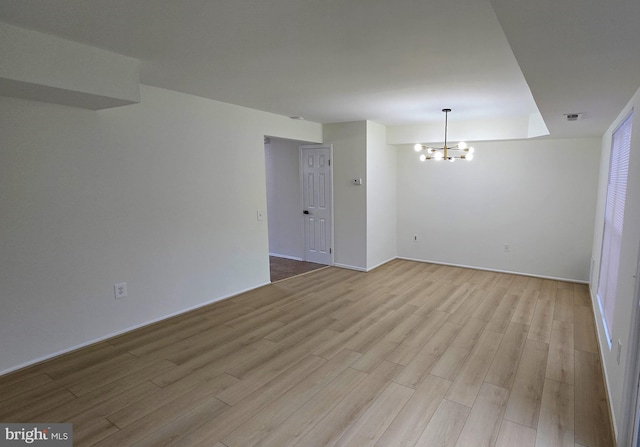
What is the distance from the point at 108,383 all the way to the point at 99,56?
2.47 meters

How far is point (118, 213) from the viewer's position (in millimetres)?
3379

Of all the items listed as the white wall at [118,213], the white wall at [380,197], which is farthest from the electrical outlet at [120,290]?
the white wall at [380,197]

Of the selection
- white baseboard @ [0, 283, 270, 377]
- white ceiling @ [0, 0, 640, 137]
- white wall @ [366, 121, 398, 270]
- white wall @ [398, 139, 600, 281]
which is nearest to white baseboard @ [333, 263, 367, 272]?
white wall @ [366, 121, 398, 270]

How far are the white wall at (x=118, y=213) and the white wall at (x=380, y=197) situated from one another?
A: 191 cm

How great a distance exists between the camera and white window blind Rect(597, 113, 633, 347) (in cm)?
277

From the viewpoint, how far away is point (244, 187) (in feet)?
15.3

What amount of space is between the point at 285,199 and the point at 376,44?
Result: 4622mm

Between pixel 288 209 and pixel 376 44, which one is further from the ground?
pixel 376 44

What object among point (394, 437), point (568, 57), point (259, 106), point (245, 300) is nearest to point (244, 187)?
point (259, 106)

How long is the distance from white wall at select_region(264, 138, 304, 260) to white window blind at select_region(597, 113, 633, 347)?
442cm

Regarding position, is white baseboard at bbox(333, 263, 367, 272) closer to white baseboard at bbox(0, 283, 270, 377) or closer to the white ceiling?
white baseboard at bbox(0, 283, 270, 377)

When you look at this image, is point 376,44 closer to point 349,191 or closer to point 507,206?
point 349,191

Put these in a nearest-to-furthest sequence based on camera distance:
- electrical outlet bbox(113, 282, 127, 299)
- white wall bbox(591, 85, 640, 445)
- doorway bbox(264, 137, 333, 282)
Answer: white wall bbox(591, 85, 640, 445) < electrical outlet bbox(113, 282, 127, 299) < doorway bbox(264, 137, 333, 282)

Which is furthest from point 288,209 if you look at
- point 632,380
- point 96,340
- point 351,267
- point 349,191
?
point 632,380
